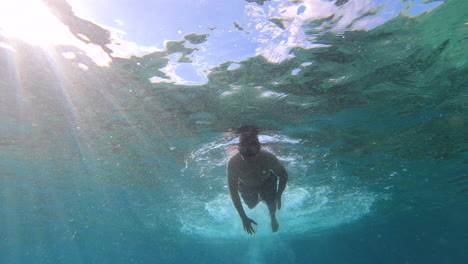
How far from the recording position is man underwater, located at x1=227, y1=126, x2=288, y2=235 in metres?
8.29

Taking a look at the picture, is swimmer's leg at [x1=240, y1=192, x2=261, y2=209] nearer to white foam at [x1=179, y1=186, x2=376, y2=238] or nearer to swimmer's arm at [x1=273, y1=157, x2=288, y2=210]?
swimmer's arm at [x1=273, y1=157, x2=288, y2=210]

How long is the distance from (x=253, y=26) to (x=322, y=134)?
25.4ft

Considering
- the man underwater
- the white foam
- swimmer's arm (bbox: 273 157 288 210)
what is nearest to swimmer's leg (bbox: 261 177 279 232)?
the man underwater

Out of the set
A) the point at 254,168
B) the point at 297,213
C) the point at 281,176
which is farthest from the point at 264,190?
the point at 297,213

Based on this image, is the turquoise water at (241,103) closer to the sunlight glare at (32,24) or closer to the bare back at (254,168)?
the sunlight glare at (32,24)

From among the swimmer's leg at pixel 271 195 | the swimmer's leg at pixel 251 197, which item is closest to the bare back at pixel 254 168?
the swimmer's leg at pixel 271 195

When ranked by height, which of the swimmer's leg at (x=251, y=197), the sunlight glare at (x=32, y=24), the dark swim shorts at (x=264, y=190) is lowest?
the swimmer's leg at (x=251, y=197)

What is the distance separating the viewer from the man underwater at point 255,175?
8.29 meters

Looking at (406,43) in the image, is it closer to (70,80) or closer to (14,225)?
A: (70,80)

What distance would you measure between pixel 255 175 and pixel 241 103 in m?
3.08

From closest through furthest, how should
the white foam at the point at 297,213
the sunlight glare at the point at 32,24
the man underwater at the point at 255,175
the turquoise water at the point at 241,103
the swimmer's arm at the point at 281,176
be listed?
the sunlight glare at the point at 32,24 < the turquoise water at the point at 241,103 < the man underwater at the point at 255,175 < the swimmer's arm at the point at 281,176 < the white foam at the point at 297,213

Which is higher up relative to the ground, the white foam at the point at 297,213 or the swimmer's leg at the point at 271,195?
the swimmer's leg at the point at 271,195

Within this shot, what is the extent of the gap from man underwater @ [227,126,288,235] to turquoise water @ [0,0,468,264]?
8.51 feet

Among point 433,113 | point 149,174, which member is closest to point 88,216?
point 149,174
